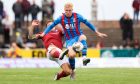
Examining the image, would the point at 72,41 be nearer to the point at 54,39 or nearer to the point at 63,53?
the point at 63,53

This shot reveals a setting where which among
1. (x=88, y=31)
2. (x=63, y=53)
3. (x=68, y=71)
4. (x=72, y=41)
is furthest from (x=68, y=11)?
(x=88, y=31)

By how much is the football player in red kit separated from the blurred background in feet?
43.2

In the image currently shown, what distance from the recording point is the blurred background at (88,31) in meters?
36.3

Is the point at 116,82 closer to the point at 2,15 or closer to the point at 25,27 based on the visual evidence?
the point at 2,15

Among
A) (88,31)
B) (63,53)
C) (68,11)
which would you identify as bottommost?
(88,31)

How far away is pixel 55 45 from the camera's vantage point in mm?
19406

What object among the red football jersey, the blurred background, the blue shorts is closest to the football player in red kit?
the red football jersey

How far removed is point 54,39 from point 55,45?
22 cm

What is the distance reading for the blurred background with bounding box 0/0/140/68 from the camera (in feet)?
119

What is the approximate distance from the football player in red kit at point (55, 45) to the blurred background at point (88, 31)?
1316cm

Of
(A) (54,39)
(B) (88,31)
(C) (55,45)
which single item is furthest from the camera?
(B) (88,31)

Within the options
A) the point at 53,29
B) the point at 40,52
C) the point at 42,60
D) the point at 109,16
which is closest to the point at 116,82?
the point at 53,29

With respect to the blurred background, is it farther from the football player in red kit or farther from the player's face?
the player's face

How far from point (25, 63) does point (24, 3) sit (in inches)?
191
